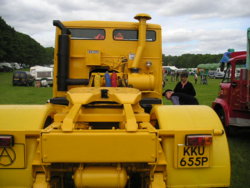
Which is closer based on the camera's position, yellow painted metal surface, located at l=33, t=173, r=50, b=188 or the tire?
yellow painted metal surface, located at l=33, t=173, r=50, b=188

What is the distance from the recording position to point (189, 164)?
389cm

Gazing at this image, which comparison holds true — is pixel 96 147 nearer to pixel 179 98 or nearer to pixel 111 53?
pixel 179 98

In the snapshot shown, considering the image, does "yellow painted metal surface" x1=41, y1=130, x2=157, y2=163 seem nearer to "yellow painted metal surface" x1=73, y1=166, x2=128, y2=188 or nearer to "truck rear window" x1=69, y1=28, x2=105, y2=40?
"yellow painted metal surface" x1=73, y1=166, x2=128, y2=188

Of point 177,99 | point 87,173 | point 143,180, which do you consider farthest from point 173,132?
point 177,99

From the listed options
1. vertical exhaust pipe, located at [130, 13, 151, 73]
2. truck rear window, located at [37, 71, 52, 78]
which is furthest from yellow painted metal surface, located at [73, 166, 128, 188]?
truck rear window, located at [37, 71, 52, 78]

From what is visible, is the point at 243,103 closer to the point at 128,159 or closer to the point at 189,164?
the point at 189,164

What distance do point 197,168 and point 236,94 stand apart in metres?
5.87

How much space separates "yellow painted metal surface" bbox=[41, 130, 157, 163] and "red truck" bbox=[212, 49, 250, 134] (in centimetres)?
584

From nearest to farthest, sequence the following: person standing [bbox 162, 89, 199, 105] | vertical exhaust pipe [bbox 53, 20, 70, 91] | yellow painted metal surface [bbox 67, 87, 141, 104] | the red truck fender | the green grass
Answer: yellow painted metal surface [bbox 67, 87, 141, 104] < vertical exhaust pipe [bbox 53, 20, 70, 91] < person standing [bbox 162, 89, 199, 105] < the red truck fender < the green grass

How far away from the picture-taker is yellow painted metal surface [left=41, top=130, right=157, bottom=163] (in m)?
3.36

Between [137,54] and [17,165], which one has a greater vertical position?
[137,54]

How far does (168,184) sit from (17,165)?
1684 mm

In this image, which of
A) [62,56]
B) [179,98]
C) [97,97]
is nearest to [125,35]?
[62,56]

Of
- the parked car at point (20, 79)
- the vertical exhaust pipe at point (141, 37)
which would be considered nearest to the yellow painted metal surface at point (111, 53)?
the vertical exhaust pipe at point (141, 37)
